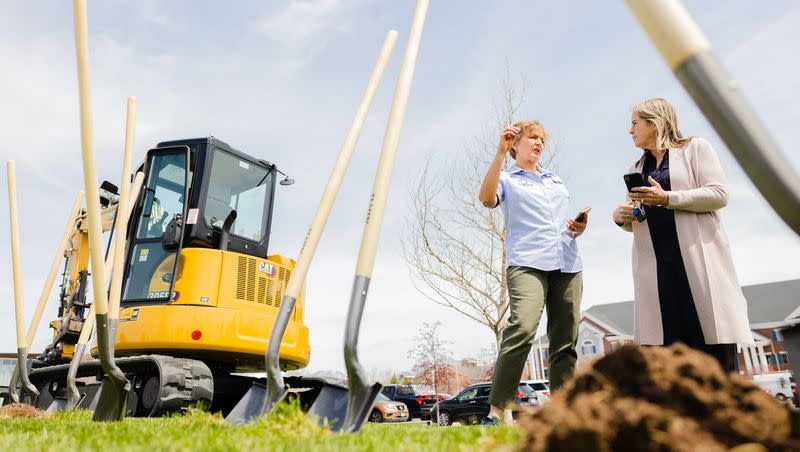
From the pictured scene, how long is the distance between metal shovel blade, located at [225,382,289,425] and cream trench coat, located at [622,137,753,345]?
2.00 metres

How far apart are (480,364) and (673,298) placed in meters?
36.1

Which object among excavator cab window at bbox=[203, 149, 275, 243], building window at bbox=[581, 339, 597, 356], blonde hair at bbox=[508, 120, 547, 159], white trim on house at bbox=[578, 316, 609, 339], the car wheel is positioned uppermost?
white trim on house at bbox=[578, 316, 609, 339]

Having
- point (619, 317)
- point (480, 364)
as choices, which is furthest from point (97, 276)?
point (619, 317)

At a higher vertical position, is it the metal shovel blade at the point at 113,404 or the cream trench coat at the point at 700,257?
the cream trench coat at the point at 700,257

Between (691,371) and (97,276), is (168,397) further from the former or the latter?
(691,371)

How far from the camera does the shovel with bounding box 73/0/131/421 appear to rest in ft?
10.9

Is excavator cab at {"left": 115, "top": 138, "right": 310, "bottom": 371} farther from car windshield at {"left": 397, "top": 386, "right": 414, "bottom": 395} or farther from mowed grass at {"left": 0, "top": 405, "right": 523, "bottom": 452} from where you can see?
car windshield at {"left": 397, "top": 386, "right": 414, "bottom": 395}

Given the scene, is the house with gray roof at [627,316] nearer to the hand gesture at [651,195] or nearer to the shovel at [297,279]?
the shovel at [297,279]

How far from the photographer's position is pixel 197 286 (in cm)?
643

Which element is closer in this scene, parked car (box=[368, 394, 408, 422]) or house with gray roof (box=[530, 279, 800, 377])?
parked car (box=[368, 394, 408, 422])

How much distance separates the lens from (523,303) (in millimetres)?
3605

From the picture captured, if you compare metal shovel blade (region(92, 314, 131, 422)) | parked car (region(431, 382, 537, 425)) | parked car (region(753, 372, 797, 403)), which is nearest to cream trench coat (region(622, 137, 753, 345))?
parked car (region(753, 372, 797, 403))

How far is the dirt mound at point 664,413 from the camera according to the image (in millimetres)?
1106

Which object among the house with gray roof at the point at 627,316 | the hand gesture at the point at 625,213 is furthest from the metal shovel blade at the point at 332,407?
the house with gray roof at the point at 627,316
